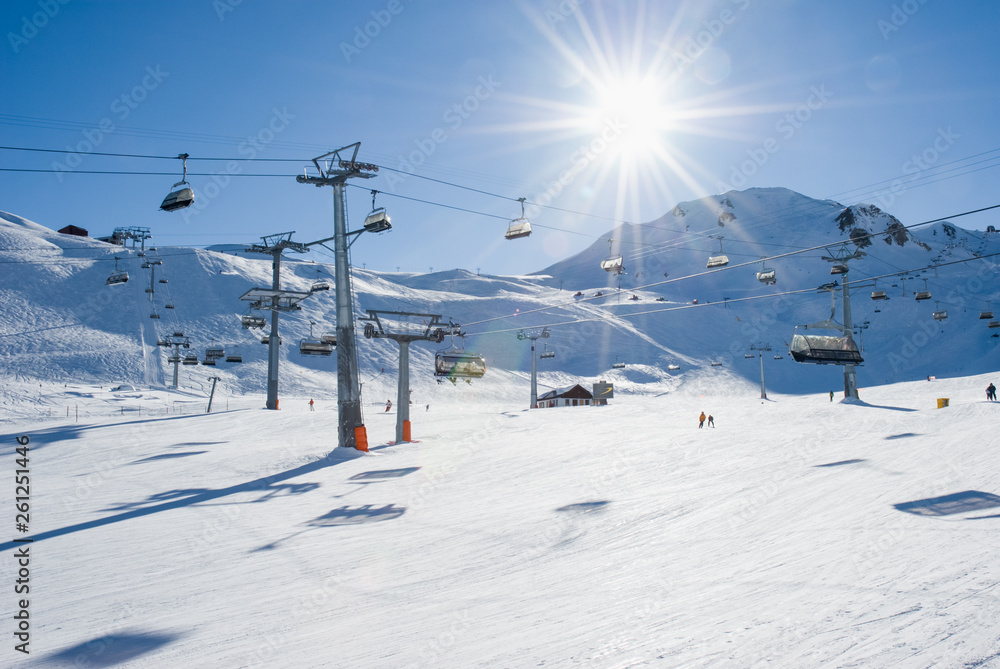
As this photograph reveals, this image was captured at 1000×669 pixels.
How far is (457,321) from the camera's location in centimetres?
10631

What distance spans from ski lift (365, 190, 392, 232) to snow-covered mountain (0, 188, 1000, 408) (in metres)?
33.6

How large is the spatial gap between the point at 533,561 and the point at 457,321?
99.1m

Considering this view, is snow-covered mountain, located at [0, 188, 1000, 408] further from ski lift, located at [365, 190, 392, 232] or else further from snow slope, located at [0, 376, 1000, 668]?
snow slope, located at [0, 376, 1000, 668]

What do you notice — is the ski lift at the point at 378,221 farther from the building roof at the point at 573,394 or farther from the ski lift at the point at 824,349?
the building roof at the point at 573,394

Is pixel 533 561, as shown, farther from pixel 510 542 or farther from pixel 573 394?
pixel 573 394

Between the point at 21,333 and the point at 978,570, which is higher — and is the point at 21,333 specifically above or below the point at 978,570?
above

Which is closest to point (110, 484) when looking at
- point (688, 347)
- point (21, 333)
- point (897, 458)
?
point (897, 458)

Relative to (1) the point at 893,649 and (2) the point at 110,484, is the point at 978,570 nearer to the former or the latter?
(1) the point at 893,649

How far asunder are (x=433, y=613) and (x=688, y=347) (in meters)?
105

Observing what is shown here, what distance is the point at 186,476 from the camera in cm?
1584

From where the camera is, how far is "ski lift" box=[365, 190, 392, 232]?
62.3ft

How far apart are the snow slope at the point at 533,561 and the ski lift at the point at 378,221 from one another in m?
7.98

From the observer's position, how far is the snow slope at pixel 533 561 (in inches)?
203

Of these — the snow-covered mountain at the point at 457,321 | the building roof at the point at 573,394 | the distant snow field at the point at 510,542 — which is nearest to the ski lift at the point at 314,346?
the distant snow field at the point at 510,542
